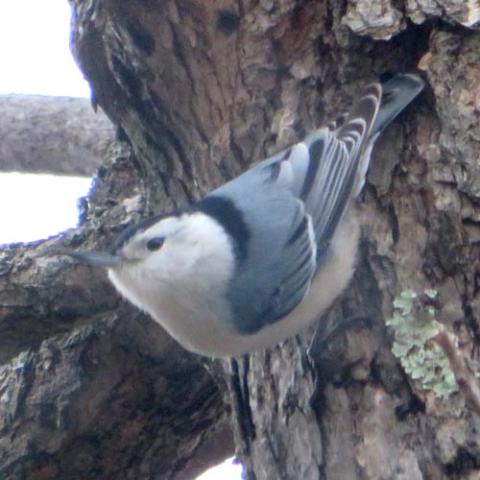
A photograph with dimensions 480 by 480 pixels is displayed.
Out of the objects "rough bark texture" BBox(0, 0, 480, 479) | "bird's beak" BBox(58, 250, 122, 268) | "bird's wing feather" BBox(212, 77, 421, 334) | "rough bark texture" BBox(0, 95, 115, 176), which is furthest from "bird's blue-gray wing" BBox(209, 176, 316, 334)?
"rough bark texture" BBox(0, 95, 115, 176)

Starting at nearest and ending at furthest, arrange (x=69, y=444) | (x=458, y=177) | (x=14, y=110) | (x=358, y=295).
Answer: (x=458, y=177) → (x=358, y=295) → (x=69, y=444) → (x=14, y=110)

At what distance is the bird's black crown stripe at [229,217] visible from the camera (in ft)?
7.77

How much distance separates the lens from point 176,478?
9.89 ft

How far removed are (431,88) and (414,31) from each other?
0.12 m

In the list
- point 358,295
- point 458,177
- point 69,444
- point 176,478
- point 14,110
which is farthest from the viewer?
point 14,110

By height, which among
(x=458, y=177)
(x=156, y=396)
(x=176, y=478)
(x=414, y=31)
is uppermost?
(x=414, y=31)

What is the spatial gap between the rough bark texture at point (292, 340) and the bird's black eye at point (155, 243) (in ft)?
0.86

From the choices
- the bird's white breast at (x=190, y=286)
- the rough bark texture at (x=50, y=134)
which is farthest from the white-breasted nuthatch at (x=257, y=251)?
the rough bark texture at (x=50, y=134)

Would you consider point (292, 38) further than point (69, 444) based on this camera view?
No

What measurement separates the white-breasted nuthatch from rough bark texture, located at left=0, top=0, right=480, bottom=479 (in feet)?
0.18

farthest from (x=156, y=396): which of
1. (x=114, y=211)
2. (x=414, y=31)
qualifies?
(x=414, y=31)

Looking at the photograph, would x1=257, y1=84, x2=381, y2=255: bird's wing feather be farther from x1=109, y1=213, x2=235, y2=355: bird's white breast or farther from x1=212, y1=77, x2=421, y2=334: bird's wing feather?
x1=109, y1=213, x2=235, y2=355: bird's white breast

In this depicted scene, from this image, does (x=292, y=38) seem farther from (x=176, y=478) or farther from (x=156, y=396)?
(x=176, y=478)

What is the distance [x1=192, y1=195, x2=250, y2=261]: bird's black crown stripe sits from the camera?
93.3 inches
